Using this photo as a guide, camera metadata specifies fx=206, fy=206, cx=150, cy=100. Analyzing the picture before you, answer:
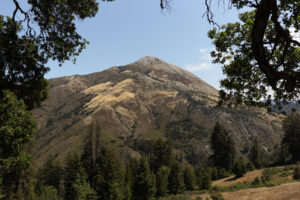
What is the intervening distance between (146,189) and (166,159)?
2613cm

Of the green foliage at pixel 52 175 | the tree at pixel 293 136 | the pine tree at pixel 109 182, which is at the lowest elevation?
the green foliage at pixel 52 175

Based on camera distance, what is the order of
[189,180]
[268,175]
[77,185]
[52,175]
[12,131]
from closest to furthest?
[12,131], [77,185], [268,175], [189,180], [52,175]

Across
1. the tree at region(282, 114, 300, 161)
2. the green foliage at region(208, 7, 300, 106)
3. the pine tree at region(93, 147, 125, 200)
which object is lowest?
the pine tree at region(93, 147, 125, 200)

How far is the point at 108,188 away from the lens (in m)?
34.2

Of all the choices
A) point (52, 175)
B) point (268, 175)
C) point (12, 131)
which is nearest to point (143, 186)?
point (268, 175)

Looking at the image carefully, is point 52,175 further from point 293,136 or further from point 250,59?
point 293,136

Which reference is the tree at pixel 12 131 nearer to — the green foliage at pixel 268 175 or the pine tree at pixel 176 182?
the green foliage at pixel 268 175

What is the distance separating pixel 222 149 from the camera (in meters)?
66.4

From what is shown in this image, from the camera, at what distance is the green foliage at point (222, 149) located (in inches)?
2574

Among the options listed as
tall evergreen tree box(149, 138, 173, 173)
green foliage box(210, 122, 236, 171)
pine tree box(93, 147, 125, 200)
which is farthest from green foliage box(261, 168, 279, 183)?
tall evergreen tree box(149, 138, 173, 173)

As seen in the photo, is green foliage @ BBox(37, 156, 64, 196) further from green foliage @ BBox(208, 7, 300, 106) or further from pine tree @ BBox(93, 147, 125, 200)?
green foliage @ BBox(208, 7, 300, 106)

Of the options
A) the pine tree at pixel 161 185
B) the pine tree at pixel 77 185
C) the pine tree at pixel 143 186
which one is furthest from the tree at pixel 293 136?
the pine tree at pixel 77 185

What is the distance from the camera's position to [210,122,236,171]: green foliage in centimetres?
6538

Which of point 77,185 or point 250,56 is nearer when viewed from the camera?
point 250,56
